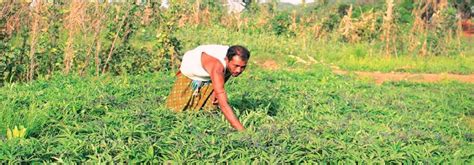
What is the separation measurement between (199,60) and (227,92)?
2178 millimetres

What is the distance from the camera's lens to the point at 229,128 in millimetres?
5285

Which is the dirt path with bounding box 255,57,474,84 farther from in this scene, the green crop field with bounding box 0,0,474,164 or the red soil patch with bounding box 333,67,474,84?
the green crop field with bounding box 0,0,474,164

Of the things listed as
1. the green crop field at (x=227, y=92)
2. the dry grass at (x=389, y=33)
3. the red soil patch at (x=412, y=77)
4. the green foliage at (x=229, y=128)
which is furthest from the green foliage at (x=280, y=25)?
the green foliage at (x=229, y=128)

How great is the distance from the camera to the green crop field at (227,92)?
4.55m

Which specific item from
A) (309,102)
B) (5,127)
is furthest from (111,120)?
(309,102)

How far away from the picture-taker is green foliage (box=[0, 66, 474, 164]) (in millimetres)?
4422

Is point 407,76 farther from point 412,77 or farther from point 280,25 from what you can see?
point 280,25

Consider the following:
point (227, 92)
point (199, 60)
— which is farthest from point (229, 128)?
point (227, 92)

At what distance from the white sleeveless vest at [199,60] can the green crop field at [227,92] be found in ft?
1.15

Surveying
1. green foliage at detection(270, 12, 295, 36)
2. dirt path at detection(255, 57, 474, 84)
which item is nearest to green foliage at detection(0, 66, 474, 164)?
dirt path at detection(255, 57, 474, 84)

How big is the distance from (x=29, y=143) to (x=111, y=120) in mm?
985

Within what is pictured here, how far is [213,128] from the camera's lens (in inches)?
207

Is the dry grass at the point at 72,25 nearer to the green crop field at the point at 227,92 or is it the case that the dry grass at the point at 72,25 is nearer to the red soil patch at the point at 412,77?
the green crop field at the point at 227,92

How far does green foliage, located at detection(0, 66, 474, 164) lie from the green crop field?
0.02 m
